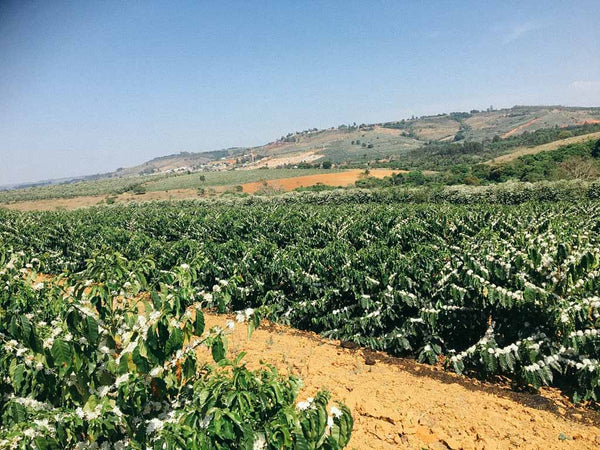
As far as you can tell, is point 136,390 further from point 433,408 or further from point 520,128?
point 520,128

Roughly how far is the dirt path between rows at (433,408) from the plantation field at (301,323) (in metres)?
0.04

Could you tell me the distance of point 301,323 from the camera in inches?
322

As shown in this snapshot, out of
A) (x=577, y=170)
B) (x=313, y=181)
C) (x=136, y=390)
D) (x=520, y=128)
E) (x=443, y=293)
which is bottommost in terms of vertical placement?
(x=577, y=170)

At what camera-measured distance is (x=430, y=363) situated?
5934 mm

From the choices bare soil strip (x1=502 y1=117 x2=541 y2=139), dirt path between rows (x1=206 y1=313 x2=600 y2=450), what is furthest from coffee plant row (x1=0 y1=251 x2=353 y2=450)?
bare soil strip (x1=502 y1=117 x2=541 y2=139)

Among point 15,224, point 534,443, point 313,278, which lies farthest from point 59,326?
point 15,224

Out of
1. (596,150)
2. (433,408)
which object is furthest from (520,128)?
(433,408)

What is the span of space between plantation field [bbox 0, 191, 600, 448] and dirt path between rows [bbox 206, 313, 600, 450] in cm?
4

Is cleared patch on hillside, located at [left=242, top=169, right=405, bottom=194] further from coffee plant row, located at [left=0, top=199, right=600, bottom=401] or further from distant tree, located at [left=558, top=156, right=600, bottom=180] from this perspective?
coffee plant row, located at [left=0, top=199, right=600, bottom=401]

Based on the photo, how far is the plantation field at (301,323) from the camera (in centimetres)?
240

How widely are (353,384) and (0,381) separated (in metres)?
4.34

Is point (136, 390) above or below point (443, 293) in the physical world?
above

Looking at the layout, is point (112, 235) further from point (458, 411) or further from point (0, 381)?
point (458, 411)

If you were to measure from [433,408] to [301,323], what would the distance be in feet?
12.9
